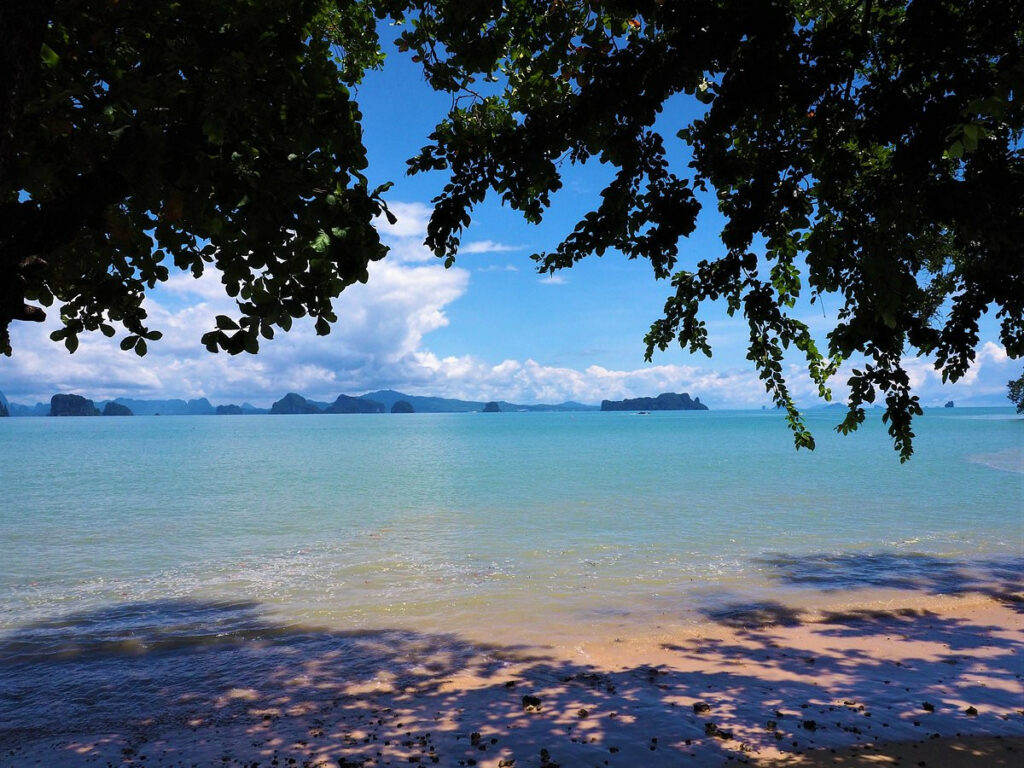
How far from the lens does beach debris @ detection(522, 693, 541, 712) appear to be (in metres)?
7.69

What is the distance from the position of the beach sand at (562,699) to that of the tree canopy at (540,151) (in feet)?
11.2

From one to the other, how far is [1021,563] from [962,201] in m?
17.1

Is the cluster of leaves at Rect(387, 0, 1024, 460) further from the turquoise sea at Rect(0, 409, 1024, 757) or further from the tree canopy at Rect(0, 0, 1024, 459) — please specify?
the turquoise sea at Rect(0, 409, 1024, 757)

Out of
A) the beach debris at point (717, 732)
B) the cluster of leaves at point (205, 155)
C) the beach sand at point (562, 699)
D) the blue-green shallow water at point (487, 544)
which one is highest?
the cluster of leaves at point (205, 155)

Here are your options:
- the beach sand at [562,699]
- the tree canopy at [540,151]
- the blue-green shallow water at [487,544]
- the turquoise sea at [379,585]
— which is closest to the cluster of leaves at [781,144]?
the tree canopy at [540,151]

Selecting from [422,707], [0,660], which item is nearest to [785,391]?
[422,707]

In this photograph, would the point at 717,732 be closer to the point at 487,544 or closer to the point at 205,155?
the point at 205,155

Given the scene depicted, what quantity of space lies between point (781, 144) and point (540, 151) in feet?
8.89

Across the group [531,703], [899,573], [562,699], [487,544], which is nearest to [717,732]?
[562,699]

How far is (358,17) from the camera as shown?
7961 millimetres

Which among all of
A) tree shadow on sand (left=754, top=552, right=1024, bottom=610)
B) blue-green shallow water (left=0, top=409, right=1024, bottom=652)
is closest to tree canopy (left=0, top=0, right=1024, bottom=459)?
blue-green shallow water (left=0, top=409, right=1024, bottom=652)

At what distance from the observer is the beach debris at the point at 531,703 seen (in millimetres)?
7694

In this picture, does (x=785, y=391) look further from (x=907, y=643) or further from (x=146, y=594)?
(x=146, y=594)

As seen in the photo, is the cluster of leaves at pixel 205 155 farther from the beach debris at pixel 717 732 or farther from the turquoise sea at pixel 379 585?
the beach debris at pixel 717 732
